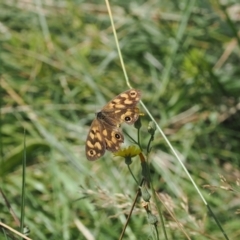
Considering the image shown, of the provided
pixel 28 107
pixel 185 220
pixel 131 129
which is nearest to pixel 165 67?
pixel 131 129

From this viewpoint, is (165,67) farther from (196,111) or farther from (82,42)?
(82,42)

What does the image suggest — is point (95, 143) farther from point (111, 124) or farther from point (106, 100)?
point (106, 100)

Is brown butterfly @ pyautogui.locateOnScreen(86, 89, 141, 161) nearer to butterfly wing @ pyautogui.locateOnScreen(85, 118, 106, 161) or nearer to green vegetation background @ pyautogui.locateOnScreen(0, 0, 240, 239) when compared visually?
butterfly wing @ pyautogui.locateOnScreen(85, 118, 106, 161)

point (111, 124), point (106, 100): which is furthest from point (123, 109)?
point (106, 100)

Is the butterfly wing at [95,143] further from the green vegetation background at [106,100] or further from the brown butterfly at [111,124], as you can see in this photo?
the green vegetation background at [106,100]

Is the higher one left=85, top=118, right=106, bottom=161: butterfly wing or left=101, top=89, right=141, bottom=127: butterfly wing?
left=101, top=89, right=141, bottom=127: butterfly wing

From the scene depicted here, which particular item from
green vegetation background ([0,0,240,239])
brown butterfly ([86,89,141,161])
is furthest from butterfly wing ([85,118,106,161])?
green vegetation background ([0,0,240,239])

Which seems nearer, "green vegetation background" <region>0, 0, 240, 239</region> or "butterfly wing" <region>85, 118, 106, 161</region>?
"butterfly wing" <region>85, 118, 106, 161</region>
